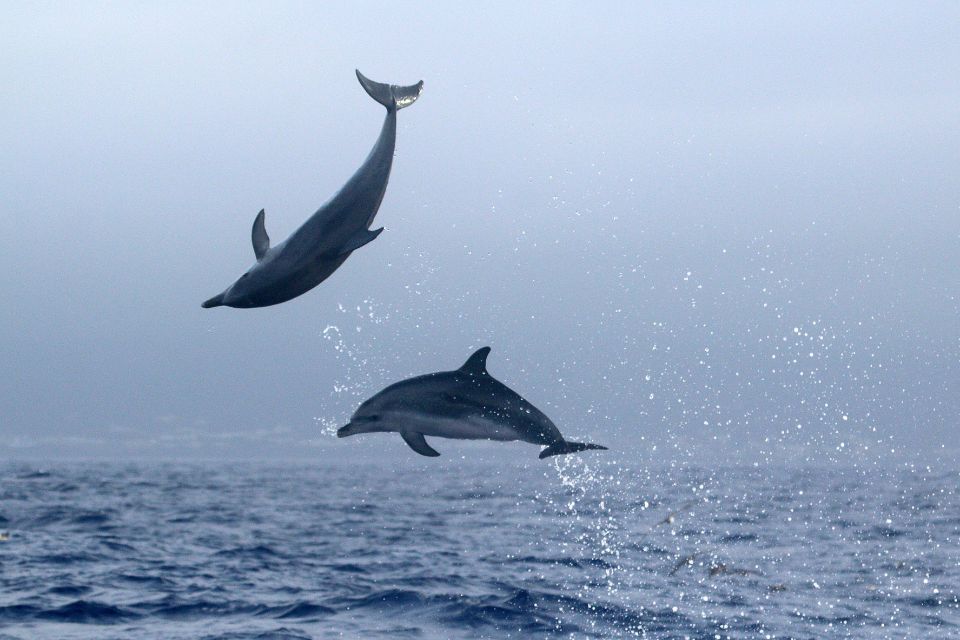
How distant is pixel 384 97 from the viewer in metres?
6.03

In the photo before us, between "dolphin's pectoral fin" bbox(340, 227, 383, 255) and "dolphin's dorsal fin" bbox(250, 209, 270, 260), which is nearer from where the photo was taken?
"dolphin's pectoral fin" bbox(340, 227, 383, 255)

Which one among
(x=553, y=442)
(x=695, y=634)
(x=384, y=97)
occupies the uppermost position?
(x=384, y=97)

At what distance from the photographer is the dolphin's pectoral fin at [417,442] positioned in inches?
281

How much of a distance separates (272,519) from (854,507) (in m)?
32.3

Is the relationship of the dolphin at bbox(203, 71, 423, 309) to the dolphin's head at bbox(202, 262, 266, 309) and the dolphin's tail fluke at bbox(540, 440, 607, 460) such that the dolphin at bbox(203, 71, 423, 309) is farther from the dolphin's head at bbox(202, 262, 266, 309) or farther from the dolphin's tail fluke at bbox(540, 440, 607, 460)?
the dolphin's tail fluke at bbox(540, 440, 607, 460)

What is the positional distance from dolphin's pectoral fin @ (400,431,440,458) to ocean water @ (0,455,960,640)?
605 inches

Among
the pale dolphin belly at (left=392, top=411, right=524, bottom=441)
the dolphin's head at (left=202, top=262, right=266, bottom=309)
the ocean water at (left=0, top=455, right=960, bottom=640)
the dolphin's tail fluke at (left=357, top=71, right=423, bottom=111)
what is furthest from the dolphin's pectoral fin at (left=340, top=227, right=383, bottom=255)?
the ocean water at (left=0, top=455, right=960, bottom=640)

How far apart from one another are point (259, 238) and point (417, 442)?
2.06 meters

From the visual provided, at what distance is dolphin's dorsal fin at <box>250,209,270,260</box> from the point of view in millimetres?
5613

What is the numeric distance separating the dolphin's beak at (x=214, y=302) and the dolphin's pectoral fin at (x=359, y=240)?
669 millimetres

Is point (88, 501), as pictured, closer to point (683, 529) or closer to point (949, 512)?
point (683, 529)

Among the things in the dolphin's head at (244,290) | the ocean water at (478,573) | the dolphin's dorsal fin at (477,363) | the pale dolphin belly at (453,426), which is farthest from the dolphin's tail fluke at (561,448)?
the ocean water at (478,573)

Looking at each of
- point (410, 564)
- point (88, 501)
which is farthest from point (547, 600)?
point (88, 501)

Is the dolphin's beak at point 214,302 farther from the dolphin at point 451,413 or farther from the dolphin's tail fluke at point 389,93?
the dolphin at point 451,413
